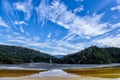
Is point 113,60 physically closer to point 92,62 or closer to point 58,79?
point 92,62

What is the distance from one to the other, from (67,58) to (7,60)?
21679 millimetres

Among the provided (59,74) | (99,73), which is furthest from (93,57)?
(59,74)

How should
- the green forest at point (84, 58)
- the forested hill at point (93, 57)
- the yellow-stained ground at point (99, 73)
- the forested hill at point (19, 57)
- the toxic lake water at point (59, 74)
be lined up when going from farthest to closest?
1. the forested hill at point (93, 57)
2. the green forest at point (84, 58)
3. the forested hill at point (19, 57)
4. the yellow-stained ground at point (99, 73)
5. the toxic lake water at point (59, 74)

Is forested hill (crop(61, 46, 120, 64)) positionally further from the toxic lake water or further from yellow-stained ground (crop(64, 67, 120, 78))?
yellow-stained ground (crop(64, 67, 120, 78))

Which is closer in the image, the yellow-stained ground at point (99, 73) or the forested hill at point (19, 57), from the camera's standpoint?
the yellow-stained ground at point (99, 73)

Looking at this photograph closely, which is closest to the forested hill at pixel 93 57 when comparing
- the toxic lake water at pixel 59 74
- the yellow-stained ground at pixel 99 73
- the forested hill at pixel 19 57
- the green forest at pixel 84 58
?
the green forest at pixel 84 58

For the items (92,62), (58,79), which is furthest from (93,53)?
(58,79)

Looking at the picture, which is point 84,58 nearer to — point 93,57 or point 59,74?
point 93,57

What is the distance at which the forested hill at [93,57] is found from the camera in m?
79.6

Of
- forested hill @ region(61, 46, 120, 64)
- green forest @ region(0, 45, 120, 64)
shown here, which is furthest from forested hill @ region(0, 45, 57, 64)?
forested hill @ region(61, 46, 120, 64)

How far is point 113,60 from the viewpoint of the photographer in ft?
284

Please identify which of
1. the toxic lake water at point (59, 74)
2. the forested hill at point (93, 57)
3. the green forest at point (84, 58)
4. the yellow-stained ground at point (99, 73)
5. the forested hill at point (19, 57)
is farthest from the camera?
the forested hill at point (93, 57)

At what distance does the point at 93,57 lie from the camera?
8006 centimetres

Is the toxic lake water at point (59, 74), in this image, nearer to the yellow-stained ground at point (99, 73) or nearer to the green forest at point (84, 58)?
the yellow-stained ground at point (99, 73)
